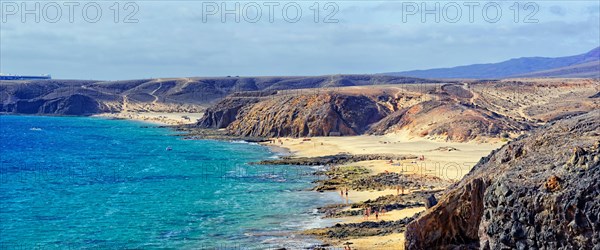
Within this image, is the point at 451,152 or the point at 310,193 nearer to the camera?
the point at 310,193

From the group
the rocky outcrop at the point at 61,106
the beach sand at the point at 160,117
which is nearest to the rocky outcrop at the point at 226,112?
the beach sand at the point at 160,117

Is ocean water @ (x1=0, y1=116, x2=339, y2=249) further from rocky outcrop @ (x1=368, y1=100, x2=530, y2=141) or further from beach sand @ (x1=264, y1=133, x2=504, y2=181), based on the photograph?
rocky outcrop @ (x1=368, y1=100, x2=530, y2=141)

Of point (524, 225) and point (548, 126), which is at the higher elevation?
point (548, 126)

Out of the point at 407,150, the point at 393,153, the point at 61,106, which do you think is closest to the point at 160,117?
the point at 61,106

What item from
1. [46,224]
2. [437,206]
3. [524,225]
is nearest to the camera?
[524,225]

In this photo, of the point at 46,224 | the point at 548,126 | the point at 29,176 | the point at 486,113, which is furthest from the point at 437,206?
the point at 486,113

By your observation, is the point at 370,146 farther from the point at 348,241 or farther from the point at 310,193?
the point at 348,241

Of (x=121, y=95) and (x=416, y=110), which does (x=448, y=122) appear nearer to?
(x=416, y=110)
